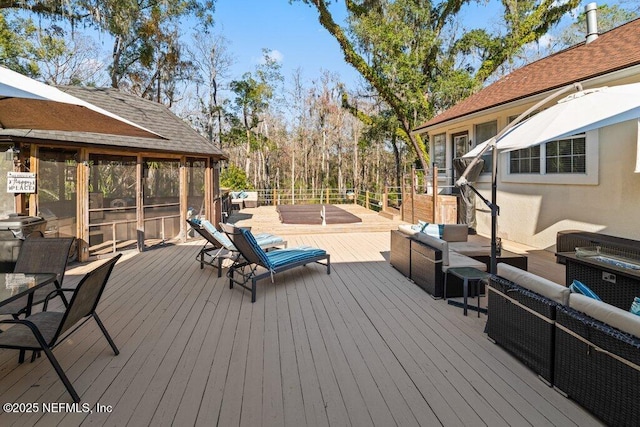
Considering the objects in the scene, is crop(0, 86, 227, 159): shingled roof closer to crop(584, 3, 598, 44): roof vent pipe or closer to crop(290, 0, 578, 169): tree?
crop(290, 0, 578, 169): tree

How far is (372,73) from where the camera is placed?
1552 cm

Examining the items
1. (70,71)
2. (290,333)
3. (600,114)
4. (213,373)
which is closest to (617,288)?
(600,114)

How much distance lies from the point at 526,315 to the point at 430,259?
1.85 metres

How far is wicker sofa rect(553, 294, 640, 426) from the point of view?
1927mm

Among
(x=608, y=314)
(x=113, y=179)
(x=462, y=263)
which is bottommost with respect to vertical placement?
(x=462, y=263)

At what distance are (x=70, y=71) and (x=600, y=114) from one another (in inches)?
944

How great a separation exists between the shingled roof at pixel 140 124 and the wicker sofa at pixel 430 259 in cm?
485

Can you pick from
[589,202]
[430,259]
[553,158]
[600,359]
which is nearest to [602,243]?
[430,259]

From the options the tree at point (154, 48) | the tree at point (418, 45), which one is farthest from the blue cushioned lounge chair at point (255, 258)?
the tree at point (154, 48)

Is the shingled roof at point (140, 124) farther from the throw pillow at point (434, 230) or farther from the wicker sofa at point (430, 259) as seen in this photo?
the throw pillow at point (434, 230)

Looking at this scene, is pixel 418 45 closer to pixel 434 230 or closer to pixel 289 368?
pixel 434 230

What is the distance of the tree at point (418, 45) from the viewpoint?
594 inches

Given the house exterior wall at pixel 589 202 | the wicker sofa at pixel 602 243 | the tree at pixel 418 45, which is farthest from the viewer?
Result: the tree at pixel 418 45

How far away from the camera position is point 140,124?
26.6 feet
